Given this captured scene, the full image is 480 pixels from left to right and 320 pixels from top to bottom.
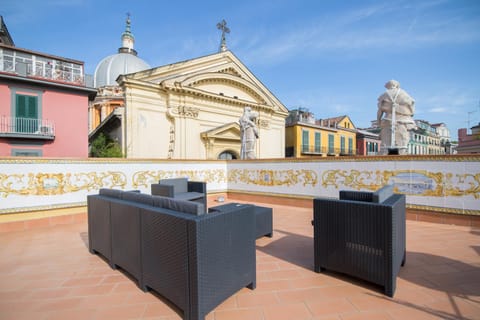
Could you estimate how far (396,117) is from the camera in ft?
21.1

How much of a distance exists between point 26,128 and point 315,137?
77.4ft

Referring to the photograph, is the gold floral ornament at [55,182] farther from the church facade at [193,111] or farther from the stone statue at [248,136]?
the church facade at [193,111]

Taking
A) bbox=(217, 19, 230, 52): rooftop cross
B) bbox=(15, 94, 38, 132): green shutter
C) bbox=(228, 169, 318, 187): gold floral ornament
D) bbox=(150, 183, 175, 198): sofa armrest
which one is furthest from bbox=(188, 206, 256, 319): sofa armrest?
bbox=(217, 19, 230, 52): rooftop cross

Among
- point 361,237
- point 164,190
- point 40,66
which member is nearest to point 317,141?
point 164,190

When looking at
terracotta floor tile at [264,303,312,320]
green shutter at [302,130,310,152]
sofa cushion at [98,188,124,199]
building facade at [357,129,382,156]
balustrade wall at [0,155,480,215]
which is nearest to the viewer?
terracotta floor tile at [264,303,312,320]

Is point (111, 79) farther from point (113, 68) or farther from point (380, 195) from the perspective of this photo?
point (380, 195)

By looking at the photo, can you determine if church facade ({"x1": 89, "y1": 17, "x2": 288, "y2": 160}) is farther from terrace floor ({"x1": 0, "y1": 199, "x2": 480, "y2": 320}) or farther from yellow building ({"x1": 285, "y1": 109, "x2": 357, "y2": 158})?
terrace floor ({"x1": 0, "y1": 199, "x2": 480, "y2": 320})

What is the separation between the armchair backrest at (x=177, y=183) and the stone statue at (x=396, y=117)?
5626 mm

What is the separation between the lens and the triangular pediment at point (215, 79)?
13.0 meters

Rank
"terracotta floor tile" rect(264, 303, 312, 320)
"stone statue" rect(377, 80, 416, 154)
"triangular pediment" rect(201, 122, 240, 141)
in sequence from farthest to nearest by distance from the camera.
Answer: "triangular pediment" rect(201, 122, 240, 141), "stone statue" rect(377, 80, 416, 154), "terracotta floor tile" rect(264, 303, 312, 320)

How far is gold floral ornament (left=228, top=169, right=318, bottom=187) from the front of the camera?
6.77m

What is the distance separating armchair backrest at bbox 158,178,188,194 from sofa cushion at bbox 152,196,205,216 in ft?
11.9

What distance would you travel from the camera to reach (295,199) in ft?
23.0

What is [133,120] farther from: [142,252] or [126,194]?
[142,252]
